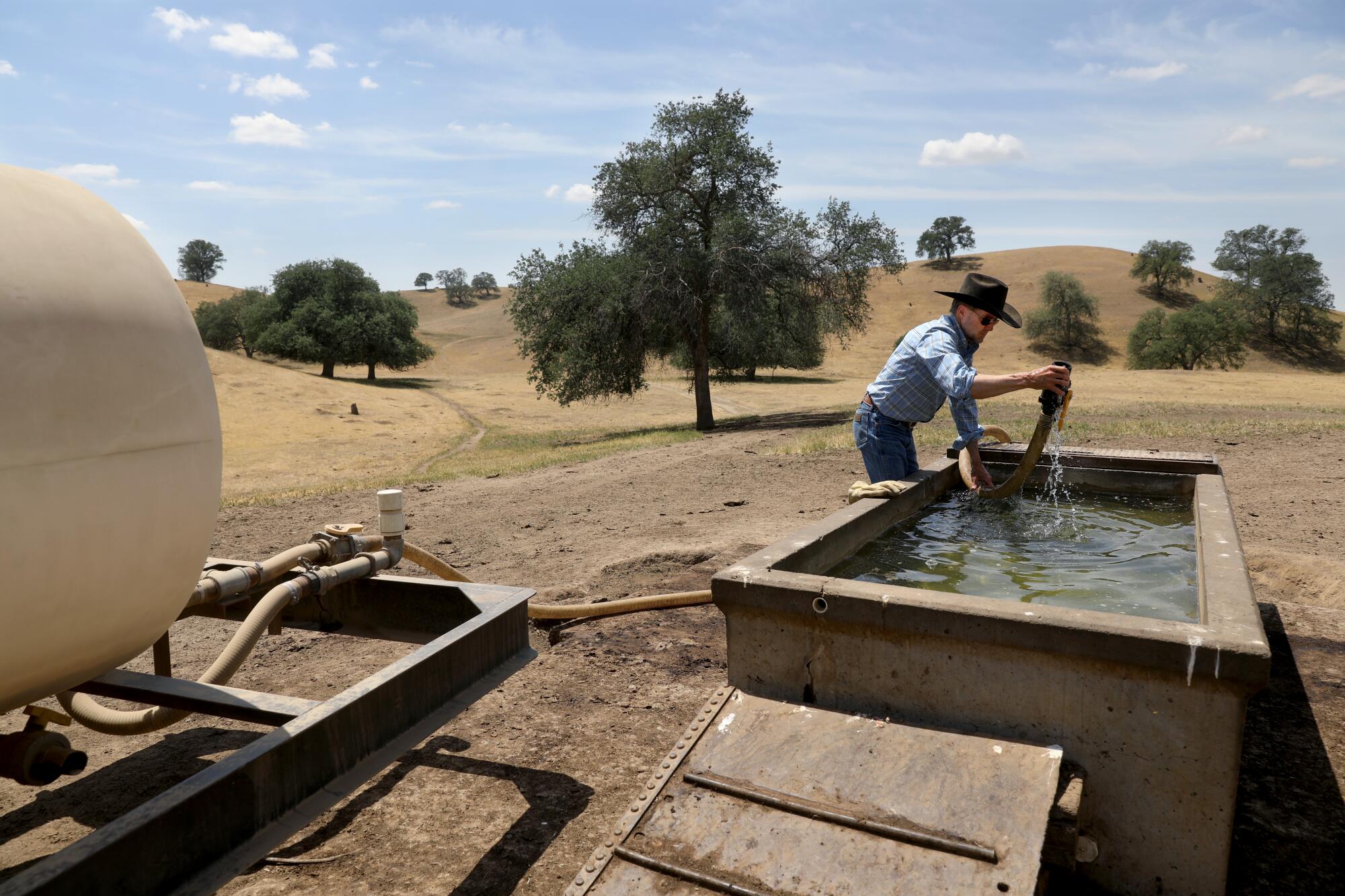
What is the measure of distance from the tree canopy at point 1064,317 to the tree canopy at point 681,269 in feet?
159

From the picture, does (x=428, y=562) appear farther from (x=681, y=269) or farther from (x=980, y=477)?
(x=681, y=269)

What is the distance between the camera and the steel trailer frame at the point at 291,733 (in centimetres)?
196

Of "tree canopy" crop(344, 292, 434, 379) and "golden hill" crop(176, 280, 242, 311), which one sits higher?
"golden hill" crop(176, 280, 242, 311)

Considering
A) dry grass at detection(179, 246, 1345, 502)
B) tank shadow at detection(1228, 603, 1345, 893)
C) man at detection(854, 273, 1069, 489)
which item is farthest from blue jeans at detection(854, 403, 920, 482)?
dry grass at detection(179, 246, 1345, 502)

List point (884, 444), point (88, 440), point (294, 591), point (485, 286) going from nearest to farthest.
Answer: point (88, 440)
point (294, 591)
point (884, 444)
point (485, 286)

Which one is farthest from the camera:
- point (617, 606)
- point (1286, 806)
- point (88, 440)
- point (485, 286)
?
point (485, 286)

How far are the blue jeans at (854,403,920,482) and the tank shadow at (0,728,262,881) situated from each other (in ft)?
14.4

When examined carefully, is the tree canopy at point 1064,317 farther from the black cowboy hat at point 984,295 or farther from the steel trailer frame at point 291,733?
the steel trailer frame at point 291,733

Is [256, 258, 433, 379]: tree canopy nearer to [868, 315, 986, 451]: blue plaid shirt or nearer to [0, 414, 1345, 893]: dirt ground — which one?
[0, 414, 1345, 893]: dirt ground

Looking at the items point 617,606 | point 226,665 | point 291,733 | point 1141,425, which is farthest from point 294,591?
point 1141,425

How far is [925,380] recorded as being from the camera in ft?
19.0

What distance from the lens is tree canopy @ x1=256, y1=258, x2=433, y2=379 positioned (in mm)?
50219

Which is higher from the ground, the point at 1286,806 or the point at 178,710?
the point at 178,710

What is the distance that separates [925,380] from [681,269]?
1722cm
